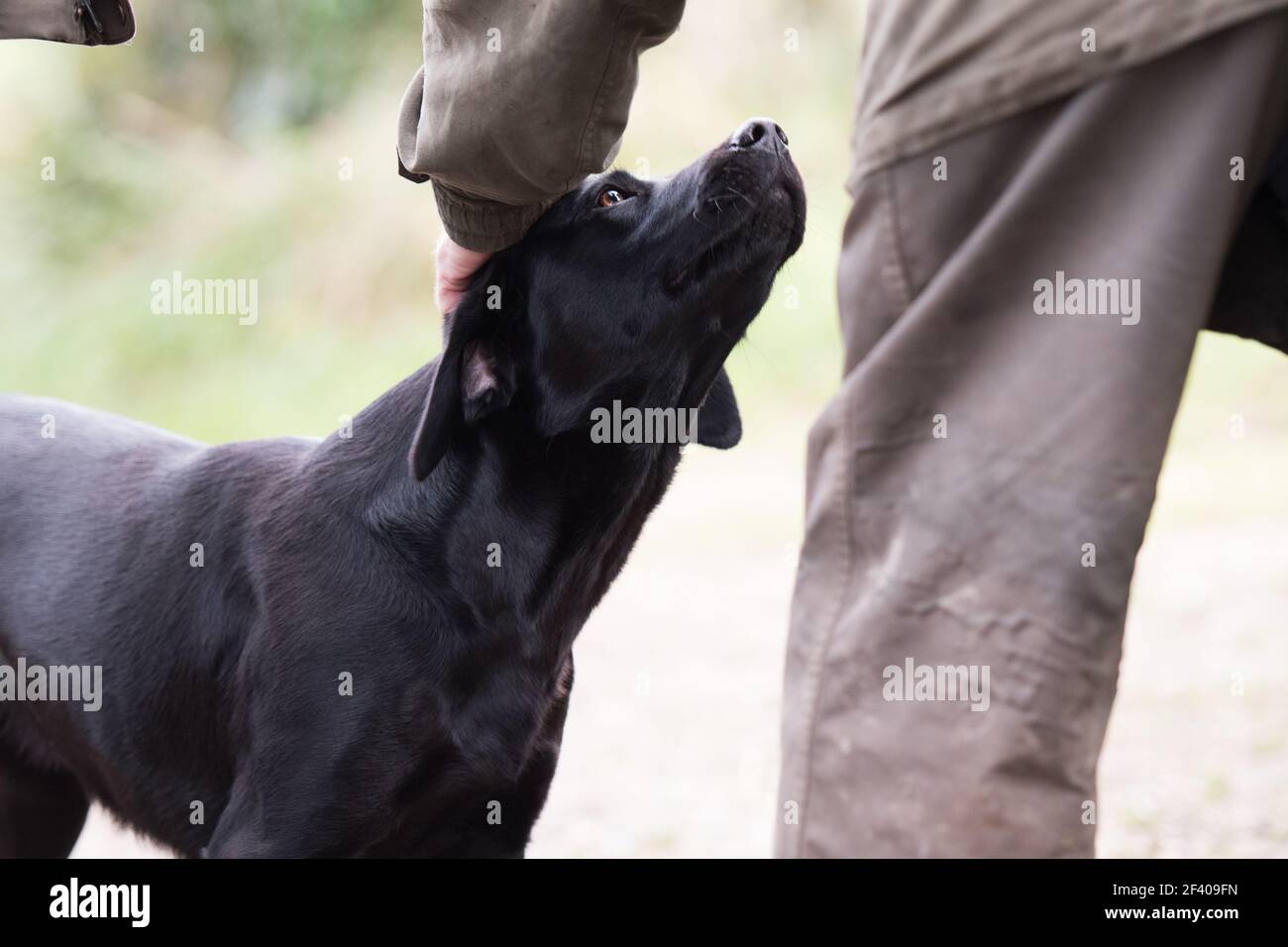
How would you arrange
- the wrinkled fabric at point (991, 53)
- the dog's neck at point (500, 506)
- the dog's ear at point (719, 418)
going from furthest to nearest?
the dog's ear at point (719, 418) → the dog's neck at point (500, 506) → the wrinkled fabric at point (991, 53)

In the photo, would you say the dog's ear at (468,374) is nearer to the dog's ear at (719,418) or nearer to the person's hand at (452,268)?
the person's hand at (452,268)

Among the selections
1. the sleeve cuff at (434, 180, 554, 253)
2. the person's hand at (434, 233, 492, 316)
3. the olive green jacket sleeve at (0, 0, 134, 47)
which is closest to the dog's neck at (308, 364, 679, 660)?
the person's hand at (434, 233, 492, 316)

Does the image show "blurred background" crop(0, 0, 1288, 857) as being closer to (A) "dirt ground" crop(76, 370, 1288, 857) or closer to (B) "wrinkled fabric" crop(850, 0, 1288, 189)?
(A) "dirt ground" crop(76, 370, 1288, 857)

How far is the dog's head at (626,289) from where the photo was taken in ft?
8.26

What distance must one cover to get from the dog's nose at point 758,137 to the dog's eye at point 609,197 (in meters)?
0.23

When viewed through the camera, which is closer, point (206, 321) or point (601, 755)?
point (601, 755)

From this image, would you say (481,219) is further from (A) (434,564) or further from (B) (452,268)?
(A) (434,564)

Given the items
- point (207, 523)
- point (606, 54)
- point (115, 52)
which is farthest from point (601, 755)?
point (115, 52)

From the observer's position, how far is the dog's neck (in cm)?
255

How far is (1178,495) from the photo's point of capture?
7.98 metres

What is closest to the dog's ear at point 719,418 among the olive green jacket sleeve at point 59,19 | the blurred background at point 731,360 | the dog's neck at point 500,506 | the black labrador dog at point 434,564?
the black labrador dog at point 434,564
